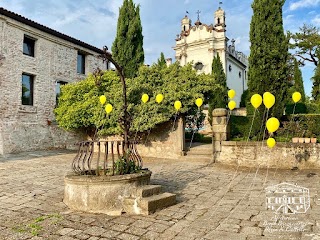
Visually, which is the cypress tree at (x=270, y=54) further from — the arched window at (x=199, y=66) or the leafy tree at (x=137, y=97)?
the arched window at (x=199, y=66)

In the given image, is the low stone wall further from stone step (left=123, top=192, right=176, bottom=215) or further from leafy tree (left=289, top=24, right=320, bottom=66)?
leafy tree (left=289, top=24, right=320, bottom=66)

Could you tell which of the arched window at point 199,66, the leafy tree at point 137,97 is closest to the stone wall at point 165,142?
the leafy tree at point 137,97

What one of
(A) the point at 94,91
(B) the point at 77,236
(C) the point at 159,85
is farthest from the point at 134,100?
(B) the point at 77,236

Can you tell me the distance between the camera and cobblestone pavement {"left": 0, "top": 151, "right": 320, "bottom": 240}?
3.40 metres

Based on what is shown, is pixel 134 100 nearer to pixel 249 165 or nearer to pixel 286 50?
pixel 249 165

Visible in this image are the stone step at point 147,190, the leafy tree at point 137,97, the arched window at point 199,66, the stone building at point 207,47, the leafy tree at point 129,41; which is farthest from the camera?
the arched window at point 199,66

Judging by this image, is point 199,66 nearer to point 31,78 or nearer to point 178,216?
point 31,78

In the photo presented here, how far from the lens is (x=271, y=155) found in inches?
327

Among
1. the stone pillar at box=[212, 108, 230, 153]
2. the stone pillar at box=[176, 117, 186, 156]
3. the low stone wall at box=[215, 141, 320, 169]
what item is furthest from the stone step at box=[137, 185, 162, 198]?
the stone pillar at box=[176, 117, 186, 156]

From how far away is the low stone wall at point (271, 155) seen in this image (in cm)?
787

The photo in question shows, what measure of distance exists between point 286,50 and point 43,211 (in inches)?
370

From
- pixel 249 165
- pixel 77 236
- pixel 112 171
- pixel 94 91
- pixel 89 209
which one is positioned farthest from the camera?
pixel 94 91

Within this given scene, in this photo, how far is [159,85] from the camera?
36.8ft

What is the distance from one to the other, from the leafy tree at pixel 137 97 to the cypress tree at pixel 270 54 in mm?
1815
